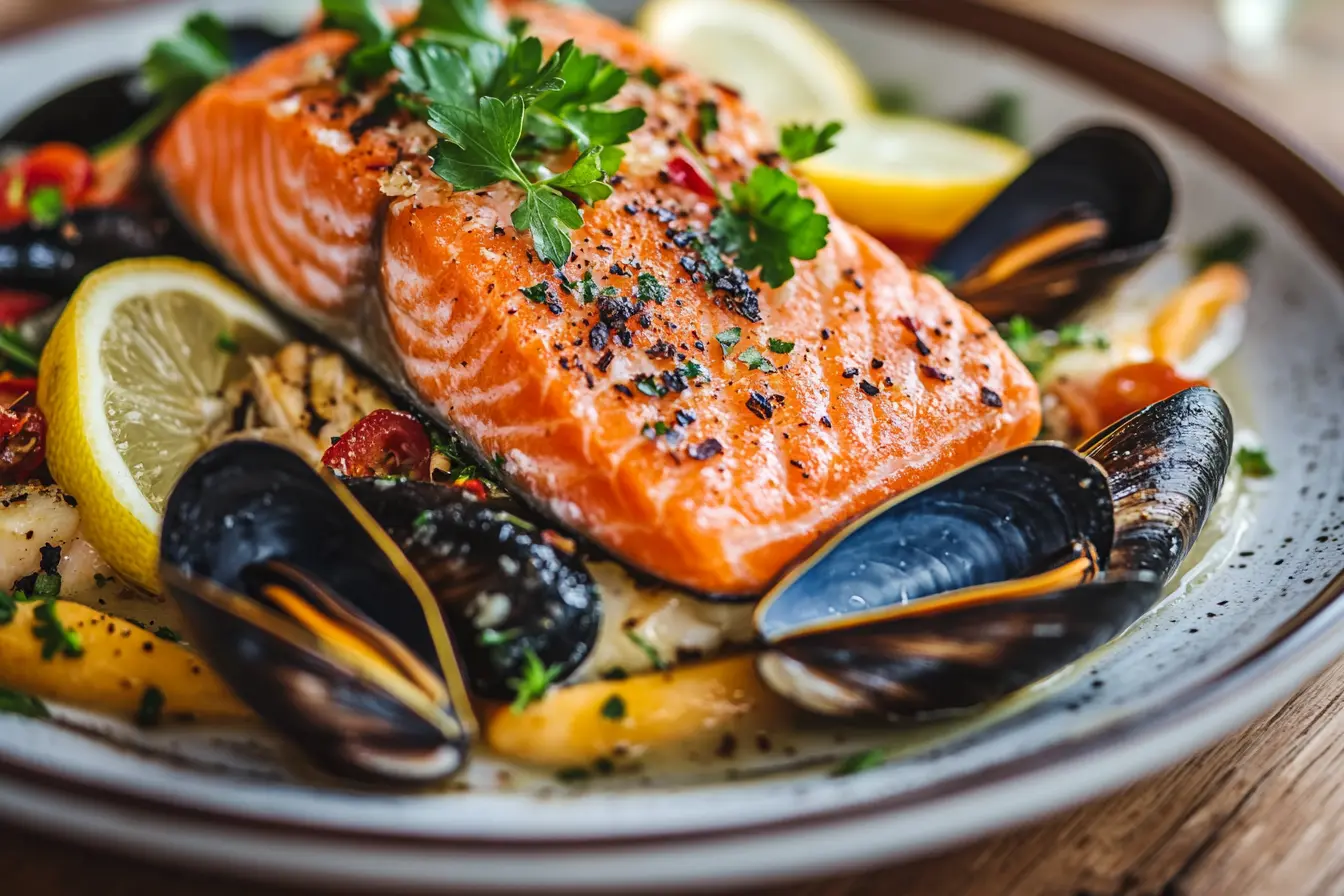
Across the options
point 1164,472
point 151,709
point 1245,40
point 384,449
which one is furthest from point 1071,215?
point 151,709

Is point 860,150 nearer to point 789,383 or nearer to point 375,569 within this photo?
point 789,383

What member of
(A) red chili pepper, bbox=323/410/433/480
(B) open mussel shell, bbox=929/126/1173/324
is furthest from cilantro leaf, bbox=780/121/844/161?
(A) red chili pepper, bbox=323/410/433/480

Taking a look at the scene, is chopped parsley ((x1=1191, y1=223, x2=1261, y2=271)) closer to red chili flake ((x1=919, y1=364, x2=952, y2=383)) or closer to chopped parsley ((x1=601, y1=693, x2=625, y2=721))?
red chili flake ((x1=919, y1=364, x2=952, y2=383))


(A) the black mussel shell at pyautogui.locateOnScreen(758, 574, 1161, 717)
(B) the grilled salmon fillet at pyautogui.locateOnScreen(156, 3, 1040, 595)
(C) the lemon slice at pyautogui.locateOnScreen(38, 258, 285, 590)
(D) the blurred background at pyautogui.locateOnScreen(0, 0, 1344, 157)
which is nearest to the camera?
(A) the black mussel shell at pyautogui.locateOnScreen(758, 574, 1161, 717)

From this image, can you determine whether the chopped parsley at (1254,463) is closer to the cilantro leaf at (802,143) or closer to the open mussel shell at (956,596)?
the open mussel shell at (956,596)

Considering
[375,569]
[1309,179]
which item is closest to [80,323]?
[375,569]

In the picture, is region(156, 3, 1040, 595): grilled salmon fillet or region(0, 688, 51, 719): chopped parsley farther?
region(156, 3, 1040, 595): grilled salmon fillet
